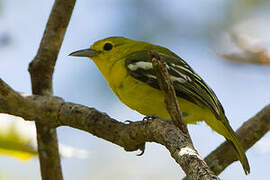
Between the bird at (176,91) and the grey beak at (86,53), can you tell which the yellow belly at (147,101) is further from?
the grey beak at (86,53)

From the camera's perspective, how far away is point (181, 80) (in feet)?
13.1

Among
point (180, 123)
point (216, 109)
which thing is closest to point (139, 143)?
point (180, 123)

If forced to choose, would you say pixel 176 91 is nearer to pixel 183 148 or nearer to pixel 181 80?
pixel 181 80

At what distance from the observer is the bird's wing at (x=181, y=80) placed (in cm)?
391

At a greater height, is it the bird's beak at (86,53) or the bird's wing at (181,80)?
the bird's beak at (86,53)

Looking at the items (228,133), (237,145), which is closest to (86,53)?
(228,133)

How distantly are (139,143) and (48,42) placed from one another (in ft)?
5.83

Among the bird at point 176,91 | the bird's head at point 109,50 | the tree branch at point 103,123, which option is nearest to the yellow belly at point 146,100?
the bird at point 176,91

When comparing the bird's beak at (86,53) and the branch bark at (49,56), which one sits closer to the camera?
the branch bark at (49,56)

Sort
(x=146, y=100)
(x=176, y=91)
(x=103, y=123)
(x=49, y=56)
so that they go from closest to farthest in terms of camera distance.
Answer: (x=103, y=123) → (x=176, y=91) → (x=146, y=100) → (x=49, y=56)

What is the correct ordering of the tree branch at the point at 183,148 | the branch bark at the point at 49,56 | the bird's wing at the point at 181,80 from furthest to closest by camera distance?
the branch bark at the point at 49,56, the bird's wing at the point at 181,80, the tree branch at the point at 183,148

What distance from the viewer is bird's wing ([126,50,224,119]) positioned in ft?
12.8

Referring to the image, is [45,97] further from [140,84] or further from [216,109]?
[216,109]

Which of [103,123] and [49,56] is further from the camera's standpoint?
[49,56]
